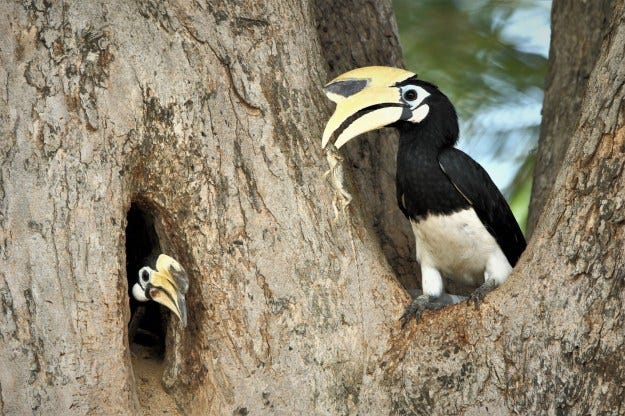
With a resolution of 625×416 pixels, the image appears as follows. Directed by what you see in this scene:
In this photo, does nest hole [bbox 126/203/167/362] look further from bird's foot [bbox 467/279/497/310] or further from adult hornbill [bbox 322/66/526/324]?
bird's foot [bbox 467/279/497/310]

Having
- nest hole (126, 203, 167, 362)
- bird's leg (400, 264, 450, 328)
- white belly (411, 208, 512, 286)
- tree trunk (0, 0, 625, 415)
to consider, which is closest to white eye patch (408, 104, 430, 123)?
white belly (411, 208, 512, 286)

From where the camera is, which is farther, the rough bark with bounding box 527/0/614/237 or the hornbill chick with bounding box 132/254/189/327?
the rough bark with bounding box 527/0/614/237

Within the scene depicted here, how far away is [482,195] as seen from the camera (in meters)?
4.14

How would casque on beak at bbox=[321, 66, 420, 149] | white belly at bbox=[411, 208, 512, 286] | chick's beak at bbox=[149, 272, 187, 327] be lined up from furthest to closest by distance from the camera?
white belly at bbox=[411, 208, 512, 286] → casque on beak at bbox=[321, 66, 420, 149] → chick's beak at bbox=[149, 272, 187, 327]

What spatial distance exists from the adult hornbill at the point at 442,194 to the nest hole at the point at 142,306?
0.88 metres

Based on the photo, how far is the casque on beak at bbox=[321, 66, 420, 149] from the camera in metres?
3.74

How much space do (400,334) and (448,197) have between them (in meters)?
0.73

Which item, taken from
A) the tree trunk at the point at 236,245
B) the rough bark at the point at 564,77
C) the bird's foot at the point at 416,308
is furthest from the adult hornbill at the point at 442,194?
the rough bark at the point at 564,77

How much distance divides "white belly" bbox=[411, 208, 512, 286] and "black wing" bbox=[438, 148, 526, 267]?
3 cm

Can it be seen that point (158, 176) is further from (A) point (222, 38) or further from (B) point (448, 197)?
(B) point (448, 197)

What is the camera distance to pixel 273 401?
3.53 metres

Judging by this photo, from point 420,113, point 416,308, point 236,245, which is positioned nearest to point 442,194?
point 420,113

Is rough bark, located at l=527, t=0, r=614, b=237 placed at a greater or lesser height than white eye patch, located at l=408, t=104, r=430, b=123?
lesser

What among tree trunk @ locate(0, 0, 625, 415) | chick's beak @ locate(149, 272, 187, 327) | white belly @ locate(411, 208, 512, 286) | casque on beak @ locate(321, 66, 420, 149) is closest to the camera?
tree trunk @ locate(0, 0, 625, 415)
